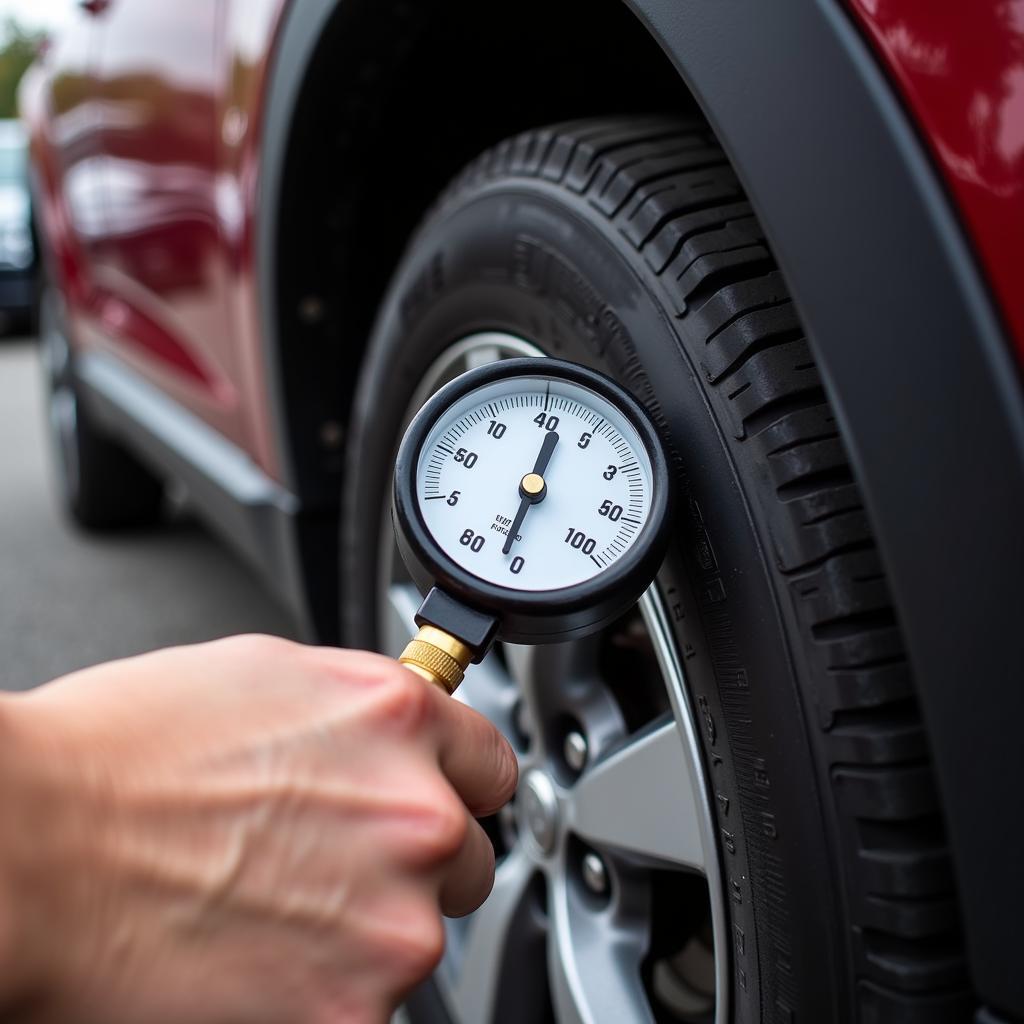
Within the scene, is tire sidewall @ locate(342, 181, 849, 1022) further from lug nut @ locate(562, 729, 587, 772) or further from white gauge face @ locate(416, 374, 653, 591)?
lug nut @ locate(562, 729, 587, 772)

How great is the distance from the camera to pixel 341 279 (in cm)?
166

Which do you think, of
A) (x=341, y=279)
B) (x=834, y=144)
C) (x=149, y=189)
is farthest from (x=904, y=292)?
(x=149, y=189)

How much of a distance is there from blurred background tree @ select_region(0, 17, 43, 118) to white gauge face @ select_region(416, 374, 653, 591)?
34392 mm

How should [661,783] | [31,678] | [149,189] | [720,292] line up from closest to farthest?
[720,292] < [661,783] < [149,189] < [31,678]

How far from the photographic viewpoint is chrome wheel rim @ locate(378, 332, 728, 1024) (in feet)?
3.03

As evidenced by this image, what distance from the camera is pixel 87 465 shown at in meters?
3.40

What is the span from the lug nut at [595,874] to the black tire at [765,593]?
0.88ft

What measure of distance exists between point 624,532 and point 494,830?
0.65m

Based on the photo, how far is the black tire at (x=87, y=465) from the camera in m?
3.36

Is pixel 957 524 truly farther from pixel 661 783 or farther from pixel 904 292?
pixel 661 783

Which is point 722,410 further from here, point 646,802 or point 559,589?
Answer: point 646,802

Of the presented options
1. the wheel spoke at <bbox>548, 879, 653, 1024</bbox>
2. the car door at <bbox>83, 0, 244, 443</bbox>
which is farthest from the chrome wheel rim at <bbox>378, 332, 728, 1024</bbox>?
the car door at <bbox>83, 0, 244, 443</bbox>

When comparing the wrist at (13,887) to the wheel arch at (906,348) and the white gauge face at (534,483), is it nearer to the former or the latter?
the white gauge face at (534,483)

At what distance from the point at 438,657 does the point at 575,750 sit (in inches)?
16.2
